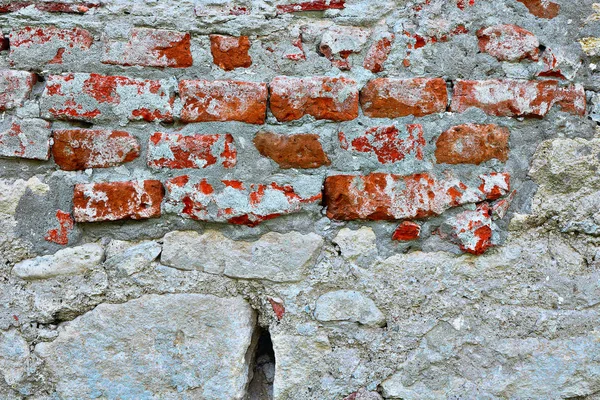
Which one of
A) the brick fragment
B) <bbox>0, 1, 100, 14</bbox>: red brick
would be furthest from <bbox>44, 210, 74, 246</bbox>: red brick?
<bbox>0, 1, 100, 14</bbox>: red brick

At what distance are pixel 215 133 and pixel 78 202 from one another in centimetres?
32

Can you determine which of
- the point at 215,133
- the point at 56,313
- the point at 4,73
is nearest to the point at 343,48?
the point at 215,133

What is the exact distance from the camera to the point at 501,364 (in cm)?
113

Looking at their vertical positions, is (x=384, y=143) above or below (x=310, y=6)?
below

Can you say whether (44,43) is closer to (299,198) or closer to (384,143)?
(299,198)

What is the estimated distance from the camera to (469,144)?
3.69ft

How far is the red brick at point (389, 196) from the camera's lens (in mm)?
1106

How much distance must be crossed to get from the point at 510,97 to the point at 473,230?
30 centimetres

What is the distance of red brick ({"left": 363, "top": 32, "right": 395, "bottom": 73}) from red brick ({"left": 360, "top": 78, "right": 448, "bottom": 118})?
0.03 metres

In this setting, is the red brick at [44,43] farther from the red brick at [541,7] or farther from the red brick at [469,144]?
the red brick at [541,7]

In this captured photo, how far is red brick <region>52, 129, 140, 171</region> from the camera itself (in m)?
1.09

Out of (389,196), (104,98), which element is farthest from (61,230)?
(389,196)

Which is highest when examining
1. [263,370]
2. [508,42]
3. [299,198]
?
[508,42]

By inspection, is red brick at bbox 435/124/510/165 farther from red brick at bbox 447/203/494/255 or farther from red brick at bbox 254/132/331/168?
red brick at bbox 254/132/331/168
